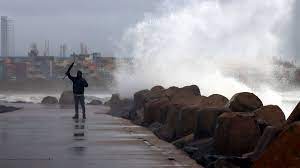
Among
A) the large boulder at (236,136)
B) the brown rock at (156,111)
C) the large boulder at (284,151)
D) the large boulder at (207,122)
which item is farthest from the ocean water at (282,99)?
the large boulder at (284,151)

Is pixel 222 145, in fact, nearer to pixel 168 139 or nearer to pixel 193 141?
pixel 193 141

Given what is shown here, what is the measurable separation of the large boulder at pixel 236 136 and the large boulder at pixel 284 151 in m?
2.09

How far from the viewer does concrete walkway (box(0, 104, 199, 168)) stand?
8.97 m

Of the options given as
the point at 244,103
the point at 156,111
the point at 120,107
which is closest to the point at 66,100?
the point at 120,107

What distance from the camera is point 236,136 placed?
9.44 metres

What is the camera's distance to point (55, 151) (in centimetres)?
1014

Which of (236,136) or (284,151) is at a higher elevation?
(284,151)

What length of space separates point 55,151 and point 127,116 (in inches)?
430

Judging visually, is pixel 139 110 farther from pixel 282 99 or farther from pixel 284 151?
pixel 284 151

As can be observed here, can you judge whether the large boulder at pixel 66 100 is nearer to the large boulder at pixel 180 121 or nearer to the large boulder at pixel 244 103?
the large boulder at pixel 180 121

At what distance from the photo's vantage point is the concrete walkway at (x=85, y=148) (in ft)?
29.4

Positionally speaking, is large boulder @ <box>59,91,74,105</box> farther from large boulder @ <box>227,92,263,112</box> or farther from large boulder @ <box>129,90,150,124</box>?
large boulder @ <box>227,92,263,112</box>

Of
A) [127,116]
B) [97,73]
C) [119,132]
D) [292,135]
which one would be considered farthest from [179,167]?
[97,73]

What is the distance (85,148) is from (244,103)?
306 cm
